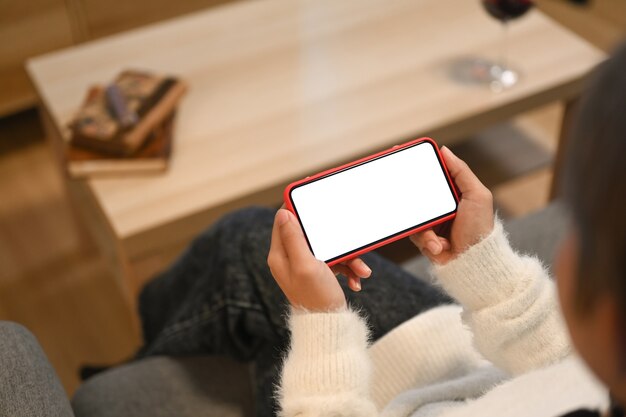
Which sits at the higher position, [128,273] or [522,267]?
[522,267]

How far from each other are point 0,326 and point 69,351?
725 millimetres

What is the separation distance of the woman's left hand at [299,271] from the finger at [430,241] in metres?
0.10

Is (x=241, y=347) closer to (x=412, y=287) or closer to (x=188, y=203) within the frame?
(x=412, y=287)

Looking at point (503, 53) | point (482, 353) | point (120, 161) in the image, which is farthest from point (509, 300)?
point (503, 53)

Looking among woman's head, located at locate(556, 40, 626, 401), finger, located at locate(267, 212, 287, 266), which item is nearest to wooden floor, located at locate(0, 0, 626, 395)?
finger, located at locate(267, 212, 287, 266)

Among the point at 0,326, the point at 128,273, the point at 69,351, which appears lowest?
the point at 69,351

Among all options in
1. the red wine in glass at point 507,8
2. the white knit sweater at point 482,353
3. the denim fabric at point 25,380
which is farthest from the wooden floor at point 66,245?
the white knit sweater at point 482,353

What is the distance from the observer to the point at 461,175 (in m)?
0.76

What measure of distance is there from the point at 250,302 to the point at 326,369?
0.86ft

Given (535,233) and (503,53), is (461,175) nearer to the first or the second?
(535,233)

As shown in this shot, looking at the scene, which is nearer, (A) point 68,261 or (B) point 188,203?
(B) point 188,203

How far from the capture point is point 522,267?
774 millimetres

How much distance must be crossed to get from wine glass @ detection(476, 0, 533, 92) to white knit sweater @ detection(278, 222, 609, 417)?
2.44 feet

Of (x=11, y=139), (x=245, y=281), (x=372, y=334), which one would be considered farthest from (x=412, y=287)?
(x=11, y=139)
